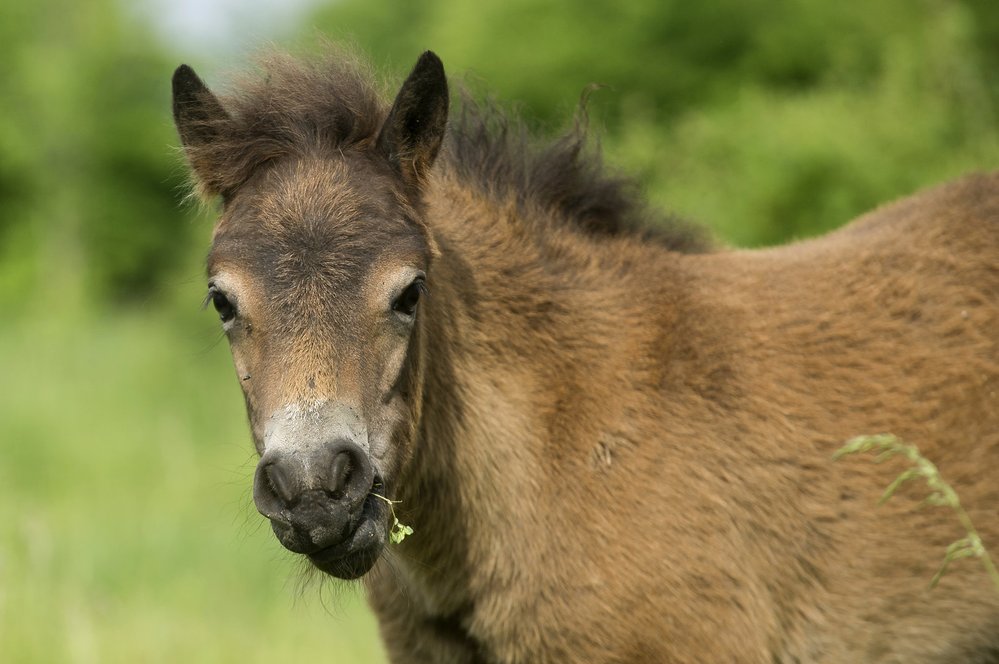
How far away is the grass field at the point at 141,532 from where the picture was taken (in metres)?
7.68

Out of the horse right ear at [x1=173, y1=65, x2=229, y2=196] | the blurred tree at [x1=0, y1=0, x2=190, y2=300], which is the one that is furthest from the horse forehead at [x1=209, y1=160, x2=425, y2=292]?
the blurred tree at [x1=0, y1=0, x2=190, y2=300]

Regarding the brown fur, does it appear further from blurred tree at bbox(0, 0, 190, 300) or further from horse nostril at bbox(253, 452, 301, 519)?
blurred tree at bbox(0, 0, 190, 300)

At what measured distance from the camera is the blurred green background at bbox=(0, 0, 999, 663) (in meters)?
8.05

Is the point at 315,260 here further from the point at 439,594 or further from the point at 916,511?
the point at 916,511

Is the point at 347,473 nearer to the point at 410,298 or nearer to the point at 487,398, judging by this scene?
the point at 410,298

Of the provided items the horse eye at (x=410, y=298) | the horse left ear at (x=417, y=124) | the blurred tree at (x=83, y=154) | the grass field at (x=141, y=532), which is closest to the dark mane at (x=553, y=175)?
the horse left ear at (x=417, y=124)

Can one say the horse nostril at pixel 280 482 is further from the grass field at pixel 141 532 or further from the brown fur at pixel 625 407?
the grass field at pixel 141 532

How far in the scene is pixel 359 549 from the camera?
3.83 meters

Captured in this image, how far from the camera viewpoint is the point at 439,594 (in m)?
4.67

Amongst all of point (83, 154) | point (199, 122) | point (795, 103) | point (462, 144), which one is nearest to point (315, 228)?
point (199, 122)

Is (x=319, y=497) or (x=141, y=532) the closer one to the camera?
(x=319, y=497)

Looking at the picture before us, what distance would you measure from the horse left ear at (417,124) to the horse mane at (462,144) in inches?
4.3

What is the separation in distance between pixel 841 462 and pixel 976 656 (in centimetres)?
104

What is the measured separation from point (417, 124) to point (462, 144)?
82 cm
